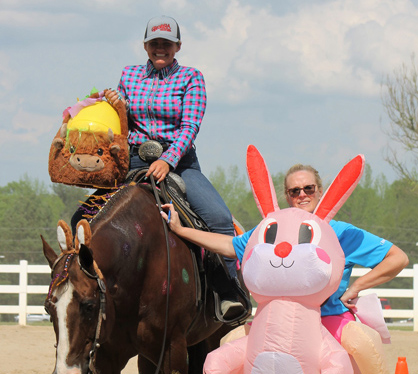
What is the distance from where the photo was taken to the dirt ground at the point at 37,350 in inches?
350

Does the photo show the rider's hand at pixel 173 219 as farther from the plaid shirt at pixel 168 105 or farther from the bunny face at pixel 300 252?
the bunny face at pixel 300 252

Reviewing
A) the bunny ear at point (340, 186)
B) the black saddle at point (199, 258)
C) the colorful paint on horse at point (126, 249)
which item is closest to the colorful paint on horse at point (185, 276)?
the black saddle at point (199, 258)

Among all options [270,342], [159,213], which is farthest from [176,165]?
[270,342]

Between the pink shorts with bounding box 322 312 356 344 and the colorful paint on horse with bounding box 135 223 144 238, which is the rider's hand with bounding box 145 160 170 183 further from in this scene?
the pink shorts with bounding box 322 312 356 344

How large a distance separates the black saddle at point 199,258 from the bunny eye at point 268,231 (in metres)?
1.24

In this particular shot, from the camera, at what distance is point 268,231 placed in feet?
11.8

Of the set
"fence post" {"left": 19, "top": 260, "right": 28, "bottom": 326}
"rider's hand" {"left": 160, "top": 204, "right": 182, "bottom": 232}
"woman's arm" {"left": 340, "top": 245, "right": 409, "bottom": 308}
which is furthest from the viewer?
"fence post" {"left": 19, "top": 260, "right": 28, "bottom": 326}

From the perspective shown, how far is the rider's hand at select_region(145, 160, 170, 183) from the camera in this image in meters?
4.77

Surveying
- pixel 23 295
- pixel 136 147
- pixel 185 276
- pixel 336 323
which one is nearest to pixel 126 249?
pixel 185 276

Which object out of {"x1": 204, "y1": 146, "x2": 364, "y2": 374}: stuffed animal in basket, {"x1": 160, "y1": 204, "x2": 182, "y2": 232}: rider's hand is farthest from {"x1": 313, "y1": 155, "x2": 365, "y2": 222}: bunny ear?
{"x1": 160, "y1": 204, "x2": 182, "y2": 232}: rider's hand

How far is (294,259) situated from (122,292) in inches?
49.8

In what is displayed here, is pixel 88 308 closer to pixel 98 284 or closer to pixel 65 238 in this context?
pixel 98 284

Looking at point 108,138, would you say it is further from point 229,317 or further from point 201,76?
point 229,317

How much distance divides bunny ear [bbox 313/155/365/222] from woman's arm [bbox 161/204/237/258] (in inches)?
27.7
